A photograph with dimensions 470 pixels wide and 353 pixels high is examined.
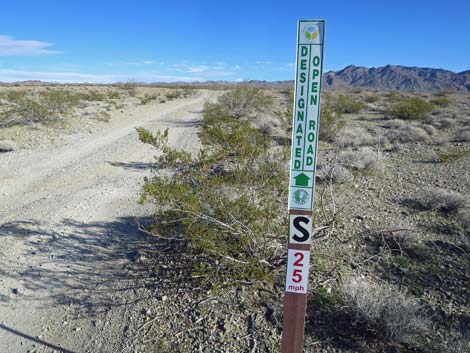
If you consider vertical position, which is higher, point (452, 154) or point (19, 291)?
point (452, 154)

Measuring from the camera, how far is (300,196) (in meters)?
2.08

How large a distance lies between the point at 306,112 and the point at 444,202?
19.8 feet

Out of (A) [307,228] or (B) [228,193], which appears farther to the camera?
(B) [228,193]

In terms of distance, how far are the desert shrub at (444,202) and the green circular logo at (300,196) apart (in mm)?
5720

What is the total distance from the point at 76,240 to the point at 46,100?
14.6 meters

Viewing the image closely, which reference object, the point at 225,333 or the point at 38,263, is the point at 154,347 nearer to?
the point at 225,333

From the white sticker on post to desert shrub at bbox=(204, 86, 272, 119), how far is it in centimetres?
1605

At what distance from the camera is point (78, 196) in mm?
7227

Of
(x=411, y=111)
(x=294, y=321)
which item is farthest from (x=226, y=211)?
(x=411, y=111)

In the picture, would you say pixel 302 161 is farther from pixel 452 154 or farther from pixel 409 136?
pixel 409 136

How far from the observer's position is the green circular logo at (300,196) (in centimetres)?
207

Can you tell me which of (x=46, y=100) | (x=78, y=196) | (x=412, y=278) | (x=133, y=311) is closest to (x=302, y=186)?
(x=133, y=311)

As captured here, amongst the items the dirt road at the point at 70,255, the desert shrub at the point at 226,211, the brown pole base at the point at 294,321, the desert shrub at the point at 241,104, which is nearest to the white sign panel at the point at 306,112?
the brown pole base at the point at 294,321

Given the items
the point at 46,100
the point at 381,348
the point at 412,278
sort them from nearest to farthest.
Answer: the point at 381,348, the point at 412,278, the point at 46,100
